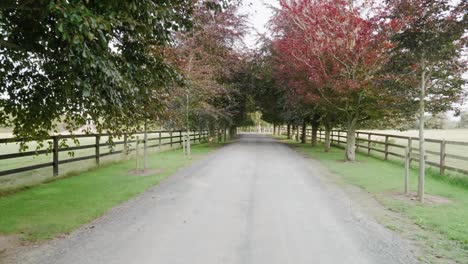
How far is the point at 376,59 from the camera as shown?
41.5 ft

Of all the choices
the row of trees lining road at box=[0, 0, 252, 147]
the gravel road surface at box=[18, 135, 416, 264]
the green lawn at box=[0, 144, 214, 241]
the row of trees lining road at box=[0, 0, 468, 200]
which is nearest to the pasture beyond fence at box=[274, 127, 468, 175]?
the row of trees lining road at box=[0, 0, 468, 200]

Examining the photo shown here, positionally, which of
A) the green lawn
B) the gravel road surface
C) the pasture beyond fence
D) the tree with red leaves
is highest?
the tree with red leaves

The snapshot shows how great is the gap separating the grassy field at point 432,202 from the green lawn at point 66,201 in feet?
16.8

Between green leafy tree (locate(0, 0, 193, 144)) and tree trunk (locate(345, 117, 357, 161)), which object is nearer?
green leafy tree (locate(0, 0, 193, 144))

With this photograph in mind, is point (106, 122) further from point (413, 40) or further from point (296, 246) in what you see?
point (413, 40)

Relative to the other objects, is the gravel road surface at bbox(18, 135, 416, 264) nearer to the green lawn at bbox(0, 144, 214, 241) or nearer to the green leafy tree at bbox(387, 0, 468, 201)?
the green lawn at bbox(0, 144, 214, 241)

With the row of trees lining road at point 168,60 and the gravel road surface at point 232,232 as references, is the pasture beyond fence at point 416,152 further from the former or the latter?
the gravel road surface at point 232,232

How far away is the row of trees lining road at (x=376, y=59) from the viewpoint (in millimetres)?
7418

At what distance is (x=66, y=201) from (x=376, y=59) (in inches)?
435

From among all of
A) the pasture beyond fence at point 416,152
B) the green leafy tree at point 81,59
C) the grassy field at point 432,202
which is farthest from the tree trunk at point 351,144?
the green leafy tree at point 81,59

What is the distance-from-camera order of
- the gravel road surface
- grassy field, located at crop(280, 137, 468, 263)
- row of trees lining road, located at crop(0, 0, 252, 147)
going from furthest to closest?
grassy field, located at crop(280, 137, 468, 263) < the gravel road surface < row of trees lining road, located at crop(0, 0, 252, 147)

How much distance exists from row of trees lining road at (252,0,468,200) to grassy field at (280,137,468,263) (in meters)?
0.59

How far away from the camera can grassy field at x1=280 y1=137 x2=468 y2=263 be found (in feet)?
15.0

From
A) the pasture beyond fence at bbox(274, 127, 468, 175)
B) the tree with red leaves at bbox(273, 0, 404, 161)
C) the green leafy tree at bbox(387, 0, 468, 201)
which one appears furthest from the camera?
the tree with red leaves at bbox(273, 0, 404, 161)
